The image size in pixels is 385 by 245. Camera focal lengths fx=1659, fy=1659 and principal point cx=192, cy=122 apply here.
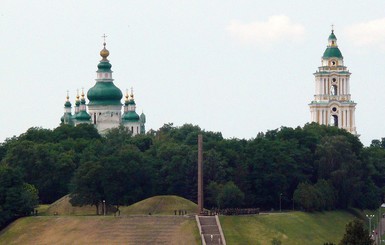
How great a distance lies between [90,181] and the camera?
145250 millimetres

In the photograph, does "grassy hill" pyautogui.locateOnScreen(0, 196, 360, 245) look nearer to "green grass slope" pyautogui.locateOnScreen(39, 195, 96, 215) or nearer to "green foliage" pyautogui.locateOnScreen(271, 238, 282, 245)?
"green grass slope" pyautogui.locateOnScreen(39, 195, 96, 215)

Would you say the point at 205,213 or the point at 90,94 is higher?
the point at 90,94

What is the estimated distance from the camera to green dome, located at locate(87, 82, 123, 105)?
198500mm

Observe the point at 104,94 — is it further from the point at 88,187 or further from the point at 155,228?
the point at 155,228

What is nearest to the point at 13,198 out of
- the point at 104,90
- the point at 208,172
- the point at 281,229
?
the point at 208,172

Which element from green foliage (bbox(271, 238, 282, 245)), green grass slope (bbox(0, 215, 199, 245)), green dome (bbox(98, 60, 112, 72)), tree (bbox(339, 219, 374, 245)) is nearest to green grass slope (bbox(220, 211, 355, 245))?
green foliage (bbox(271, 238, 282, 245))

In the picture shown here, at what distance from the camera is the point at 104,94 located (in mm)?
198500

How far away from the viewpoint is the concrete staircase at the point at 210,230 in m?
131

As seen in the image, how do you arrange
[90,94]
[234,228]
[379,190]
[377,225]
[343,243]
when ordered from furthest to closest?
1. [90,94]
2. [379,190]
3. [377,225]
4. [234,228]
5. [343,243]

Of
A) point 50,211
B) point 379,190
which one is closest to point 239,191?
point 50,211

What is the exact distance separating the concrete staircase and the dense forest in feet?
35.7

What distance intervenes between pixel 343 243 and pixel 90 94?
302ft

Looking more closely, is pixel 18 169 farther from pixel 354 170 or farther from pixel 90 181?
pixel 354 170

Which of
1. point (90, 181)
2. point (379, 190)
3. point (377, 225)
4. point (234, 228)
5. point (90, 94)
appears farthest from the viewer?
point (90, 94)
